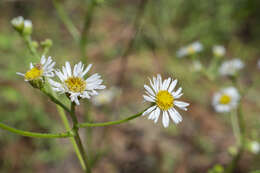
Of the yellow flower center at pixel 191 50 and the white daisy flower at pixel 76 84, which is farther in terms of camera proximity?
the yellow flower center at pixel 191 50

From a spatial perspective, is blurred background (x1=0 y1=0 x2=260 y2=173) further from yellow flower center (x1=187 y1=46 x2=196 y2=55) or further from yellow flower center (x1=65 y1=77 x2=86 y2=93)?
yellow flower center (x1=187 y1=46 x2=196 y2=55)

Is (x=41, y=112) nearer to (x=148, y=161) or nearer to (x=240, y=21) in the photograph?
(x=148, y=161)

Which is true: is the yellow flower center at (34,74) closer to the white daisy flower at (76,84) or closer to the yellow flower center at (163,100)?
the white daisy flower at (76,84)

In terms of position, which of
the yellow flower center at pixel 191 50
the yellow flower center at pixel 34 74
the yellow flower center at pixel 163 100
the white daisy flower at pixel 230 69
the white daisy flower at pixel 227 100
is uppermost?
the yellow flower center at pixel 191 50

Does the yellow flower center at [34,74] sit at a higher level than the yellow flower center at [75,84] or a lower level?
higher

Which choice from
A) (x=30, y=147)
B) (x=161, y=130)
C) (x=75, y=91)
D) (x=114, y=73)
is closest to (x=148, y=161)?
(x=161, y=130)

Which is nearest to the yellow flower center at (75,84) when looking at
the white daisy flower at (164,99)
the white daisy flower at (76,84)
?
the white daisy flower at (76,84)

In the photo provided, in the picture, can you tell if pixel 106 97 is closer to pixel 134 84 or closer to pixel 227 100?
pixel 134 84

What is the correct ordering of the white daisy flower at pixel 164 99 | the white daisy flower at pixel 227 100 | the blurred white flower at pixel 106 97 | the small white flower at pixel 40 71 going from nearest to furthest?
the small white flower at pixel 40 71
the white daisy flower at pixel 164 99
the white daisy flower at pixel 227 100
the blurred white flower at pixel 106 97
